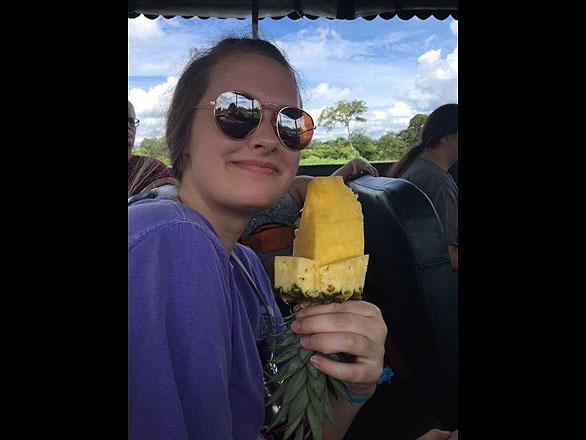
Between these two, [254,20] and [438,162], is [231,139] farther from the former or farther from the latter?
[438,162]

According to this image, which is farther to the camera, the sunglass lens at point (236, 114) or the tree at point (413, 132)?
the tree at point (413, 132)

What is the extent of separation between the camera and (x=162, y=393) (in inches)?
27.2

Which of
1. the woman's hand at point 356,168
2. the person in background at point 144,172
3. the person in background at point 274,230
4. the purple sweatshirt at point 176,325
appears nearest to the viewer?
the purple sweatshirt at point 176,325

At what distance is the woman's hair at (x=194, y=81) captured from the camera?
0.95 meters

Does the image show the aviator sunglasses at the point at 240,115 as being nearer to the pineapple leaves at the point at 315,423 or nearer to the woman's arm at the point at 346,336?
the woman's arm at the point at 346,336

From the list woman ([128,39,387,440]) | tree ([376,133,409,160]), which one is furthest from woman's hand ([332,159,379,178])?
woman ([128,39,387,440])

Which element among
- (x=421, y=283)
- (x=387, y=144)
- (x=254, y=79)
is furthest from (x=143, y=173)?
(x=387, y=144)

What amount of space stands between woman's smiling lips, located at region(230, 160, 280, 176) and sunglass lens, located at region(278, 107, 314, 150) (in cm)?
6

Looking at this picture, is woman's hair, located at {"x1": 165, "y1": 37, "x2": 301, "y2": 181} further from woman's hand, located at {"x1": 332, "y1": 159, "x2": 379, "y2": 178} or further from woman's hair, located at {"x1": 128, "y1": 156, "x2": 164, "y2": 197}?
woman's hand, located at {"x1": 332, "y1": 159, "x2": 379, "y2": 178}

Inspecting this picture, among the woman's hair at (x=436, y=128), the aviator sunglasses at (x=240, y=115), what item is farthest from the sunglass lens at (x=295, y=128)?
the woman's hair at (x=436, y=128)

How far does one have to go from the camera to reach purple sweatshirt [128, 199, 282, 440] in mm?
681

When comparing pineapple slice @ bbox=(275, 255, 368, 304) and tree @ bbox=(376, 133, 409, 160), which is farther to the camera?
tree @ bbox=(376, 133, 409, 160)

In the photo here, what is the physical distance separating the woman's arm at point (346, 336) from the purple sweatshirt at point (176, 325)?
17 centimetres
